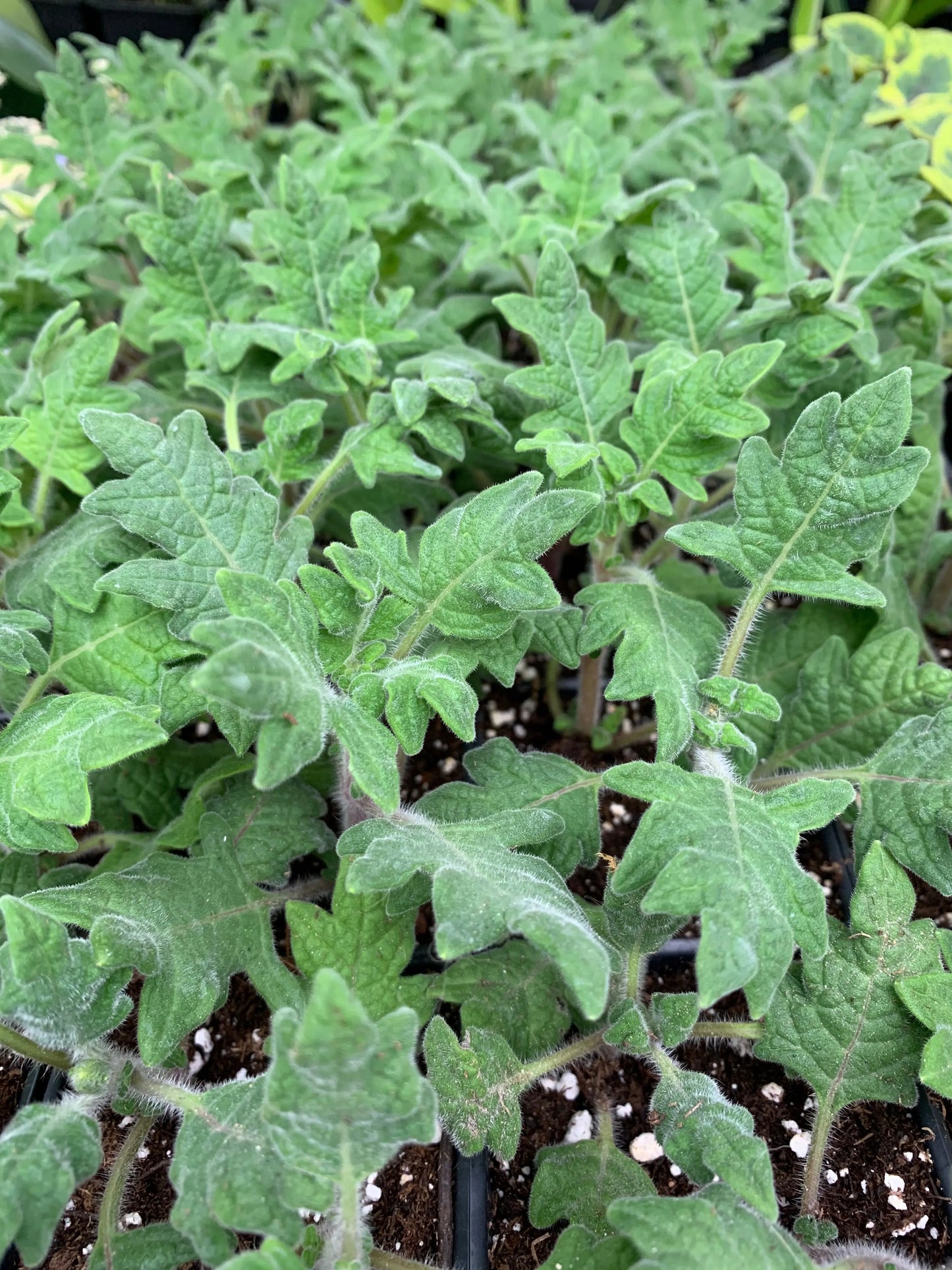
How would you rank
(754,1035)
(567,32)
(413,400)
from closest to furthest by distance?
(754,1035) → (413,400) → (567,32)

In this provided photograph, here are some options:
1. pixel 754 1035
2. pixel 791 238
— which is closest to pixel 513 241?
pixel 791 238

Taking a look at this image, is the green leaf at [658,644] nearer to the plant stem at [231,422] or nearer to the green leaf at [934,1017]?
the green leaf at [934,1017]

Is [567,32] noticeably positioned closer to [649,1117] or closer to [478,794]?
[478,794]

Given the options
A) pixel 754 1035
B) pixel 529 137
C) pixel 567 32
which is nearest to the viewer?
pixel 754 1035

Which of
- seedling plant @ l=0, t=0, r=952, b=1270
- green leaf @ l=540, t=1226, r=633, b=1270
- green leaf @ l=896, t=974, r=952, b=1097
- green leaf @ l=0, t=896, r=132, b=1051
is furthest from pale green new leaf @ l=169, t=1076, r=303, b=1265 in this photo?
green leaf @ l=896, t=974, r=952, b=1097

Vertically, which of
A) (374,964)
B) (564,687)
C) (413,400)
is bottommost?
(564,687)

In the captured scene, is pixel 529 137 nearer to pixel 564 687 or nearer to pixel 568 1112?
pixel 564 687

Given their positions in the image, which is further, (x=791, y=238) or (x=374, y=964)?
(x=791, y=238)

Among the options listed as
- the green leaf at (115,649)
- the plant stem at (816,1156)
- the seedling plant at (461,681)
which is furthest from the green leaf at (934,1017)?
the green leaf at (115,649)

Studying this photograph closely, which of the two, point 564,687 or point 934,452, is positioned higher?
point 934,452
